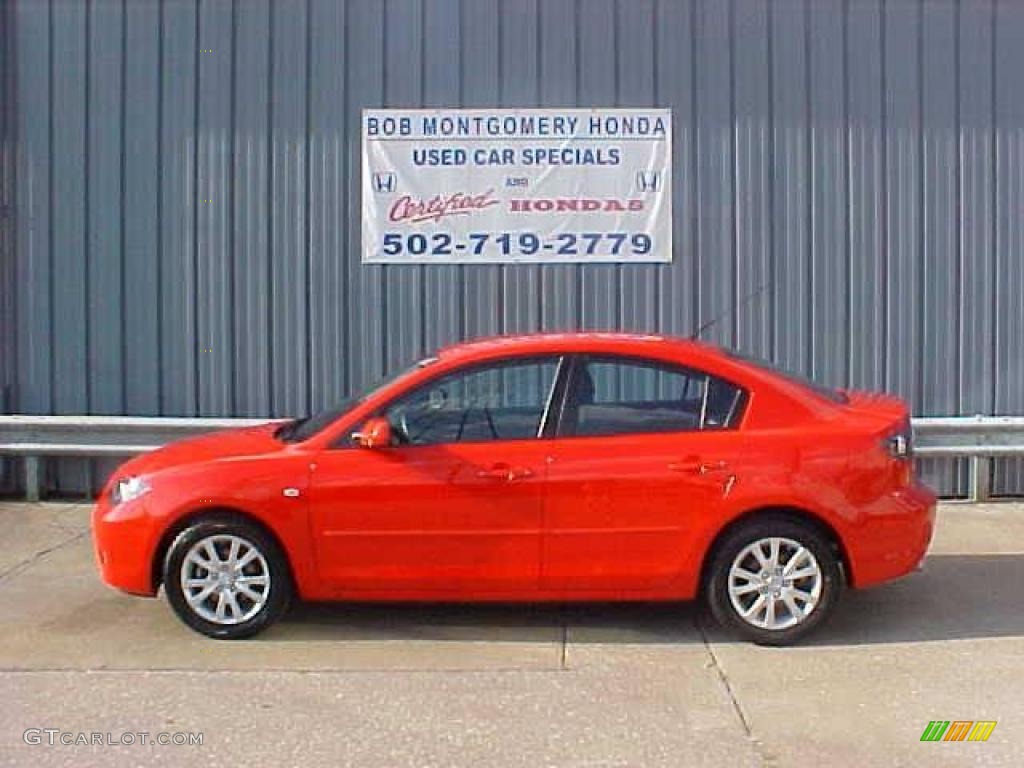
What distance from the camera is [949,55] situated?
32.1 feet

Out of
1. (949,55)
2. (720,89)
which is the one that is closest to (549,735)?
(720,89)

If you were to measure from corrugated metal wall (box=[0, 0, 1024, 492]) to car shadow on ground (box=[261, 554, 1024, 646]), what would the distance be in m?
Result: 3.17

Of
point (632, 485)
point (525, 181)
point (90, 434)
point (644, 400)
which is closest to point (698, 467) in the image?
point (632, 485)

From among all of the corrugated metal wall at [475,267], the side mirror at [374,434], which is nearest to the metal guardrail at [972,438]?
the corrugated metal wall at [475,267]

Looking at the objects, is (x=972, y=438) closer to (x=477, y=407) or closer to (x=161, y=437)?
(x=477, y=407)

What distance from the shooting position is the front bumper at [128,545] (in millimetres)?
6121

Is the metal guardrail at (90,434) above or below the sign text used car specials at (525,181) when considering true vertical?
below

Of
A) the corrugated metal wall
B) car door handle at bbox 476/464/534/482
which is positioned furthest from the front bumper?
the corrugated metal wall

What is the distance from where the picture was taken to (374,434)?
235 inches

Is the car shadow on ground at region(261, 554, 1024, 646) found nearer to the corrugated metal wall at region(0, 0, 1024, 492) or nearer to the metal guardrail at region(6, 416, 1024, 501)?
the metal guardrail at region(6, 416, 1024, 501)

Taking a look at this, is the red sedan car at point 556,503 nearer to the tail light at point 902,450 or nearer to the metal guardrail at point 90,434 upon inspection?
the tail light at point 902,450

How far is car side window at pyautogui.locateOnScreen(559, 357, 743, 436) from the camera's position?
Answer: 611 centimetres

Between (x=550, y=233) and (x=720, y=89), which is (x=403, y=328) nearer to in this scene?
(x=550, y=233)

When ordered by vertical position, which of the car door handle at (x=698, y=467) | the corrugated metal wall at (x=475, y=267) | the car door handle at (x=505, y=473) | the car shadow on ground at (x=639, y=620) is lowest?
the car shadow on ground at (x=639, y=620)
